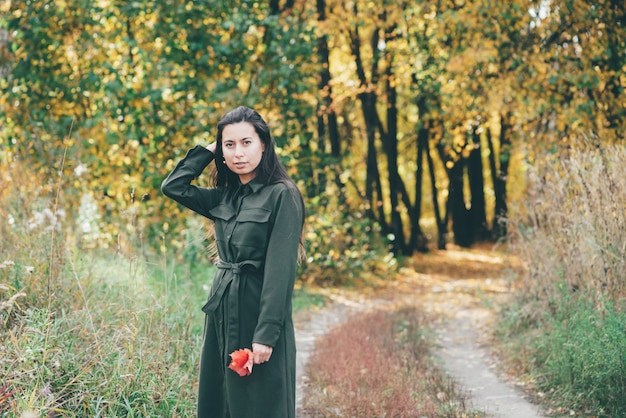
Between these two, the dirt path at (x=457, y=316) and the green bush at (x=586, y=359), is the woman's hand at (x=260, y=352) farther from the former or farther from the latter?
the green bush at (x=586, y=359)

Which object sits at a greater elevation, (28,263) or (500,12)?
(500,12)

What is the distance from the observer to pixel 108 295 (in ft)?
18.4

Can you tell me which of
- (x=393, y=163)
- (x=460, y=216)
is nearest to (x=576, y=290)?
(x=393, y=163)

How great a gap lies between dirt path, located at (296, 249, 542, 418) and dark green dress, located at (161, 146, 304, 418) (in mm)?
1941

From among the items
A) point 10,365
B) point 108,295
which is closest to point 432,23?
point 108,295

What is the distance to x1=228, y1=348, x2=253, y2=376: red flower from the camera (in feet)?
10.4

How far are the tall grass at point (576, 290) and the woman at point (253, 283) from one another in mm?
2728

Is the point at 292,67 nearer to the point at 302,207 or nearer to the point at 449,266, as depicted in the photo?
the point at 302,207

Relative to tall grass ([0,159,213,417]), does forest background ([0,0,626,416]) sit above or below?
above

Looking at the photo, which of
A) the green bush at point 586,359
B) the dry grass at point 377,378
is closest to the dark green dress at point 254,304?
the dry grass at point 377,378

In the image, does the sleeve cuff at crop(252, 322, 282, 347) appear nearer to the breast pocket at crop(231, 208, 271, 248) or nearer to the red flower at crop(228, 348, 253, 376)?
the red flower at crop(228, 348, 253, 376)

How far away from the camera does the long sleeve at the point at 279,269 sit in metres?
3.21

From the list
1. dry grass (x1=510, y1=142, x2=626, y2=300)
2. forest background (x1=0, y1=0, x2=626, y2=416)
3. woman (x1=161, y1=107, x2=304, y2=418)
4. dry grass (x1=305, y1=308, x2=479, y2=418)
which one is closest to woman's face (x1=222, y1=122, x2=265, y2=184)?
woman (x1=161, y1=107, x2=304, y2=418)

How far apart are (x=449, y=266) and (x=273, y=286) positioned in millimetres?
14431
